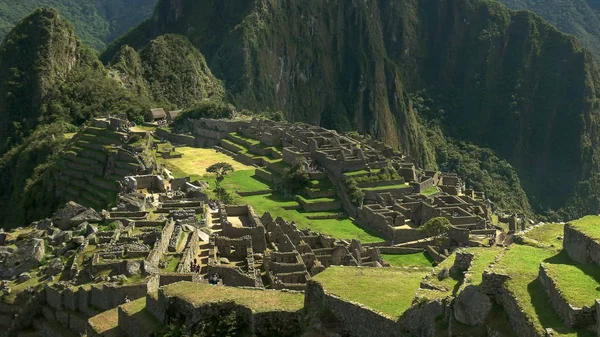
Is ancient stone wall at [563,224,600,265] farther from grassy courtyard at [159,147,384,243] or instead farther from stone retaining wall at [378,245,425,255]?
grassy courtyard at [159,147,384,243]

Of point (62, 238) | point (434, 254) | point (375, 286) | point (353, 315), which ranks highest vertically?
point (375, 286)

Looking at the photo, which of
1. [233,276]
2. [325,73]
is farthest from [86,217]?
[325,73]

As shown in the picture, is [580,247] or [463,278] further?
[463,278]

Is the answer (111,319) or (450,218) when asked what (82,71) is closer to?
(450,218)

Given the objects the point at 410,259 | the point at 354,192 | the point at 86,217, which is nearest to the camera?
the point at 86,217

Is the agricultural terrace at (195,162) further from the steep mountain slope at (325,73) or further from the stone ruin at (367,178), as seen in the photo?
the steep mountain slope at (325,73)

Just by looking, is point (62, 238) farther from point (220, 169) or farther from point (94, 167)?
point (220, 169)

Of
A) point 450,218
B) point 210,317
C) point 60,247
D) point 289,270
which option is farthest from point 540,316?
point 450,218
